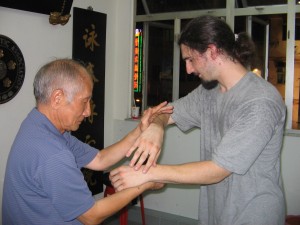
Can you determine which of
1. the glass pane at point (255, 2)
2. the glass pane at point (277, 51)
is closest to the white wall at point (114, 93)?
the glass pane at point (277, 51)

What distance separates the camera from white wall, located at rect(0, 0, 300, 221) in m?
3.42

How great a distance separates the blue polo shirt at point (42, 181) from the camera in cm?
141

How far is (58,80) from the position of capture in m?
1.54

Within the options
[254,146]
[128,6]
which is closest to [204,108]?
[254,146]

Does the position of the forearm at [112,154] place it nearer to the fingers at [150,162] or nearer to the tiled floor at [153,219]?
the fingers at [150,162]

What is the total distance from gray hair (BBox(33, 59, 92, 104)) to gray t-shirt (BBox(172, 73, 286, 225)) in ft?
2.27

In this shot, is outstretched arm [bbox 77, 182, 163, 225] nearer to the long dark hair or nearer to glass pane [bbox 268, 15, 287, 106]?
the long dark hair

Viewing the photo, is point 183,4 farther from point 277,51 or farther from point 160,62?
point 277,51

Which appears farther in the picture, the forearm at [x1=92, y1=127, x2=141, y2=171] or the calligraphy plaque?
the calligraphy plaque

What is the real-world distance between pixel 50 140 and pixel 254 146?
86 cm

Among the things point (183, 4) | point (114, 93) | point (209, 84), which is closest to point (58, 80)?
point (209, 84)

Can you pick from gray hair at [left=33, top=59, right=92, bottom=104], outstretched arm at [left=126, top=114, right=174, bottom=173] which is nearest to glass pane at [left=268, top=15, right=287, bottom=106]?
outstretched arm at [left=126, top=114, right=174, bottom=173]

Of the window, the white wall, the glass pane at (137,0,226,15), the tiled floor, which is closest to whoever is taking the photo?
the white wall

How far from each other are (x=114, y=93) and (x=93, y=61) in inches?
26.9
